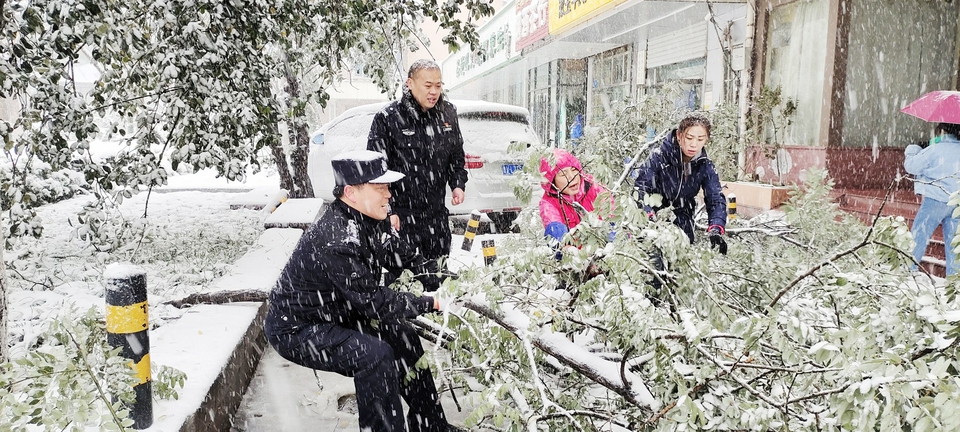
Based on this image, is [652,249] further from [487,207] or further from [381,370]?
[487,207]

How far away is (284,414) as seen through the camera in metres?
3.64

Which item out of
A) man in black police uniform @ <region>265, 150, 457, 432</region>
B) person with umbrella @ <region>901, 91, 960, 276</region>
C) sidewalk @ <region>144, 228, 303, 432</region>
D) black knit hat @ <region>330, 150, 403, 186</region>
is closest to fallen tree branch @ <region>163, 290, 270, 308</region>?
sidewalk @ <region>144, 228, 303, 432</region>

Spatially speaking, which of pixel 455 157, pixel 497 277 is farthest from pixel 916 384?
pixel 455 157

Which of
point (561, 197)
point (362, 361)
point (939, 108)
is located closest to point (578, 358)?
point (362, 361)

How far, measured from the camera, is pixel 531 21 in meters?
19.8

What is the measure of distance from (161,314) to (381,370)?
2.45 m

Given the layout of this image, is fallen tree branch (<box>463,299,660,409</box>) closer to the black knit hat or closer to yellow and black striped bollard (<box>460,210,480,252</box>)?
the black knit hat

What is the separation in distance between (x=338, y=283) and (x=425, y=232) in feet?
4.77

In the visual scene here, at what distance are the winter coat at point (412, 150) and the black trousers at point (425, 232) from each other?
0.03 metres

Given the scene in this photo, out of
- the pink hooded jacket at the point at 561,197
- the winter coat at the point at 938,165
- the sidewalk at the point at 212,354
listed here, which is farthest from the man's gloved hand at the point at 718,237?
the sidewalk at the point at 212,354

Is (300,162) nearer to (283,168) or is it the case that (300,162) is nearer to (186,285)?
(283,168)

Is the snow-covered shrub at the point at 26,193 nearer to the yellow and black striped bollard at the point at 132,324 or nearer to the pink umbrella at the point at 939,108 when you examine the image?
the yellow and black striped bollard at the point at 132,324

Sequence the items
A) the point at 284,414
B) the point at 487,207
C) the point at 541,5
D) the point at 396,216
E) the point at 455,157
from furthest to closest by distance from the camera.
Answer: the point at 541,5
the point at 487,207
the point at 455,157
the point at 396,216
the point at 284,414

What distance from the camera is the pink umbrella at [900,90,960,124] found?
5.64 metres
